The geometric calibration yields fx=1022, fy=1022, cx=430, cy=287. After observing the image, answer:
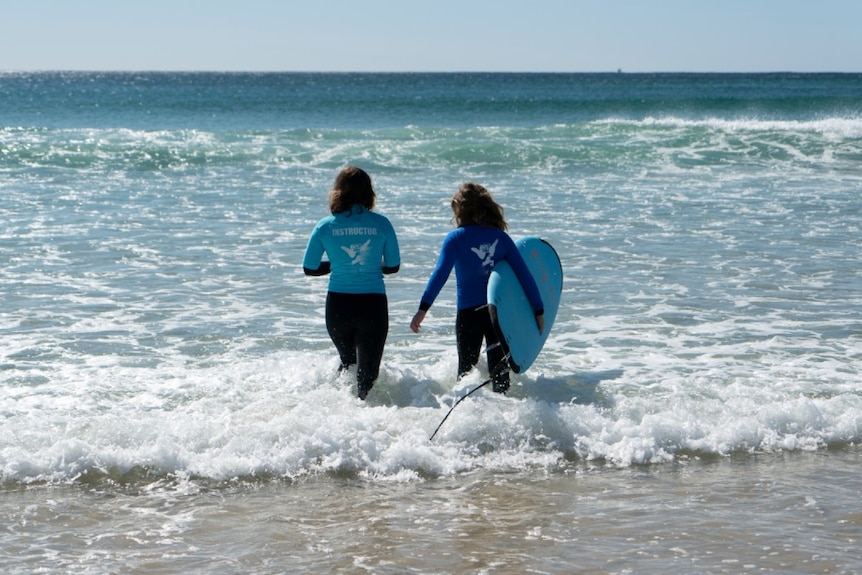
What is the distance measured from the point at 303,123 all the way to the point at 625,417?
35591 mm

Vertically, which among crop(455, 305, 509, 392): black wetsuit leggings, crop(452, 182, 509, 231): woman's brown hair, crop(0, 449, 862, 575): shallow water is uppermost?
crop(452, 182, 509, 231): woman's brown hair

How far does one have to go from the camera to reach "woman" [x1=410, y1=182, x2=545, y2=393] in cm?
621

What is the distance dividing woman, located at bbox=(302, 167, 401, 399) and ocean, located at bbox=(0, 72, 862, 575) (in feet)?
1.66

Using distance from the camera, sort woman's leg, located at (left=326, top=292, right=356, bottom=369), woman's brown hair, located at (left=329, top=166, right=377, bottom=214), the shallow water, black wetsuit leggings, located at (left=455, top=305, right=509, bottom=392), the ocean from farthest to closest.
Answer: black wetsuit leggings, located at (left=455, top=305, right=509, bottom=392) → woman's leg, located at (left=326, top=292, right=356, bottom=369) → woman's brown hair, located at (left=329, top=166, right=377, bottom=214) → the ocean → the shallow water

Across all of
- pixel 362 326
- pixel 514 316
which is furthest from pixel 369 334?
pixel 514 316

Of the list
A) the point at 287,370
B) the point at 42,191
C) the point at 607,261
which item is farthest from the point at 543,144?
the point at 287,370

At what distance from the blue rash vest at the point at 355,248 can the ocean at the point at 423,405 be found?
31.5 inches

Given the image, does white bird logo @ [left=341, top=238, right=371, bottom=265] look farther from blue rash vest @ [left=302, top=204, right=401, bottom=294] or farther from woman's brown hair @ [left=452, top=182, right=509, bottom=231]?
woman's brown hair @ [left=452, top=182, right=509, bottom=231]

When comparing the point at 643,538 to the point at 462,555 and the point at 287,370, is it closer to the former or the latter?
the point at 462,555

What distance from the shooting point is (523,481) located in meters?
5.41

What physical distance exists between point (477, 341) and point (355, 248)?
39.4 inches

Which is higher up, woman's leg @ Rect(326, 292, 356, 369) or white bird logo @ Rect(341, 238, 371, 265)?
white bird logo @ Rect(341, 238, 371, 265)

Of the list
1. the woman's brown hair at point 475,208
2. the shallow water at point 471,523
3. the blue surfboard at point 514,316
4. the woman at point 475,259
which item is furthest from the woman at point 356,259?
the shallow water at point 471,523

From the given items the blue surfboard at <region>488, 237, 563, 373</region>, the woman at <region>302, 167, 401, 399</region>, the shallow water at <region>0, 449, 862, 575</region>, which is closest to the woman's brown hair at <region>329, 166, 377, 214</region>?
the woman at <region>302, 167, 401, 399</region>
